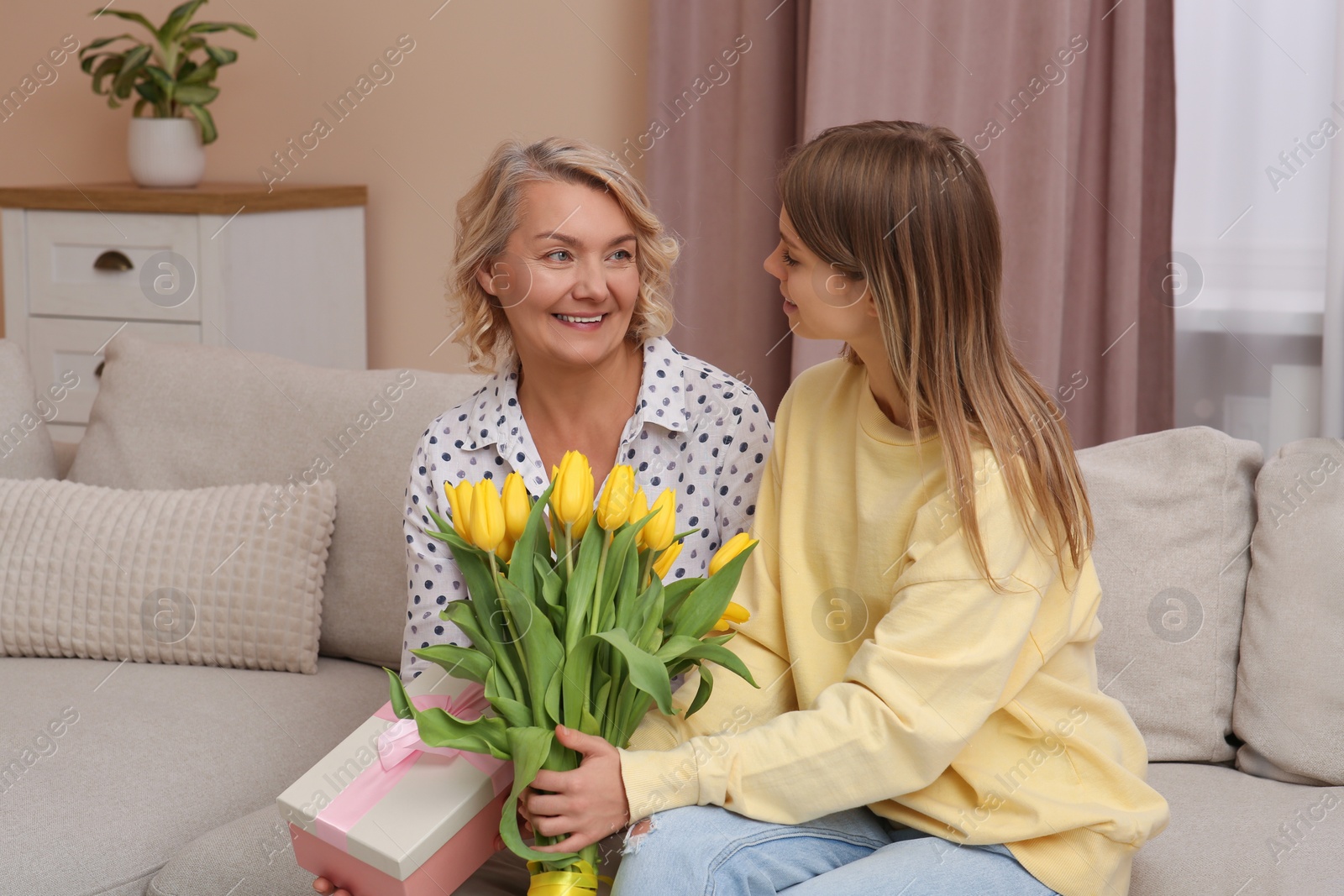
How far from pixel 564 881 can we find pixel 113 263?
223 centimetres

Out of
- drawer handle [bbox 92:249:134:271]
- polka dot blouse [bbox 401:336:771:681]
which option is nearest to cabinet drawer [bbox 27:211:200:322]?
drawer handle [bbox 92:249:134:271]

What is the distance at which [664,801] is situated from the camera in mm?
1028

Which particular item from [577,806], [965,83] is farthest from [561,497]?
[965,83]

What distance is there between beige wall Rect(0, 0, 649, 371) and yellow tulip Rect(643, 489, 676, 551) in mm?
1884

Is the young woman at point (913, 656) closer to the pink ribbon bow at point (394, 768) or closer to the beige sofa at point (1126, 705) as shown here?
the pink ribbon bow at point (394, 768)

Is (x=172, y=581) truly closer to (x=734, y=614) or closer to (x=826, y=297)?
(x=734, y=614)

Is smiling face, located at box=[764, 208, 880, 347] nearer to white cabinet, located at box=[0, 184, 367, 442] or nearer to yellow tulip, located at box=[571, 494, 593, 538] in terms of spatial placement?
yellow tulip, located at box=[571, 494, 593, 538]

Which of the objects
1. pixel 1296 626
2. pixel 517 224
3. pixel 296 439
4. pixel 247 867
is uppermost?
pixel 517 224

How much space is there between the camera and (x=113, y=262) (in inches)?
107

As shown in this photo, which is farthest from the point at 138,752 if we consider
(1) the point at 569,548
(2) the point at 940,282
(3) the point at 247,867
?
(2) the point at 940,282

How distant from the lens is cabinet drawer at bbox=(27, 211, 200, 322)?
2.68 metres

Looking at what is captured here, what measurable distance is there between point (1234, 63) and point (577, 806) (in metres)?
1.86

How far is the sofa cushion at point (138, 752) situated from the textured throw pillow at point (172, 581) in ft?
0.13

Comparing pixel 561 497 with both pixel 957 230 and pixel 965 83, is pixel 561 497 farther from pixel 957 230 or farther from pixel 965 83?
pixel 965 83
